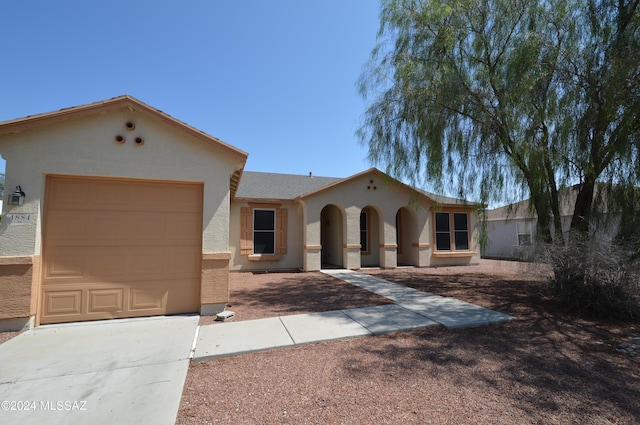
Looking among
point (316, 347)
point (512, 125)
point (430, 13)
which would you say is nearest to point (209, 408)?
point (316, 347)

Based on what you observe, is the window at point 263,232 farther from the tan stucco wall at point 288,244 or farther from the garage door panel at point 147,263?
the garage door panel at point 147,263

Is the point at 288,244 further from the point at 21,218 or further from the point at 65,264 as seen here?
the point at 21,218

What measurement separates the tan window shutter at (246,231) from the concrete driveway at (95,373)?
6.92 metres

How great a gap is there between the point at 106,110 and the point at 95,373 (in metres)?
4.38

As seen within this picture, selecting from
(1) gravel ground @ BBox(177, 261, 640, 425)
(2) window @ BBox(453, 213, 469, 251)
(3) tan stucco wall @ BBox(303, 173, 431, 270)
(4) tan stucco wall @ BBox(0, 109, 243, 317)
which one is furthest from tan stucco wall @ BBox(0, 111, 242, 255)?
(2) window @ BBox(453, 213, 469, 251)

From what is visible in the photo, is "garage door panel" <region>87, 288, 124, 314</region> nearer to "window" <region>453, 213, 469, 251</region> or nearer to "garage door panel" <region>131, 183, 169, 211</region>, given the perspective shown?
"garage door panel" <region>131, 183, 169, 211</region>

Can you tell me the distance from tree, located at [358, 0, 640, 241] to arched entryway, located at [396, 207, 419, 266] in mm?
5077

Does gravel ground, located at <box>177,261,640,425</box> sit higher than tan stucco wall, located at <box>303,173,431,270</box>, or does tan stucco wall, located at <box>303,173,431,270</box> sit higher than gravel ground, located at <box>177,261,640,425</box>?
tan stucco wall, located at <box>303,173,431,270</box>

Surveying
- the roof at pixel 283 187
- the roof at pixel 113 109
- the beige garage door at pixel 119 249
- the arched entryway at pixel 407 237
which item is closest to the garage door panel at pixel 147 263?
the beige garage door at pixel 119 249

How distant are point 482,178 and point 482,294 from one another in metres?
3.30

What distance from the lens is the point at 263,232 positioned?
12.8 metres

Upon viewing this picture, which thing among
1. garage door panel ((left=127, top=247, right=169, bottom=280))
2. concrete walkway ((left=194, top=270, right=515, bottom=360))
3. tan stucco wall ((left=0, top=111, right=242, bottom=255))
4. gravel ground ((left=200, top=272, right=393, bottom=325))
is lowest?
gravel ground ((left=200, top=272, right=393, bottom=325))

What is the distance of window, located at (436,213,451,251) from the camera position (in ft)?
47.8

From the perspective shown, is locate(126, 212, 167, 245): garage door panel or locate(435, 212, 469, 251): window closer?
locate(126, 212, 167, 245): garage door panel
